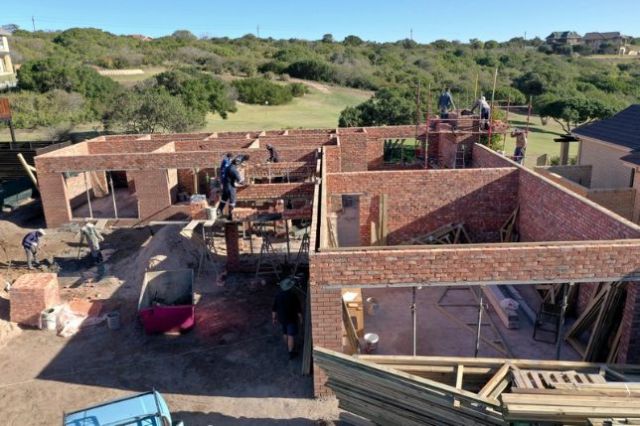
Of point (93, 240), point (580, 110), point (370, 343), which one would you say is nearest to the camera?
point (370, 343)

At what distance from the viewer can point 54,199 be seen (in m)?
17.9

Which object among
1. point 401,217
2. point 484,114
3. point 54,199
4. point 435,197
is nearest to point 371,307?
point 401,217

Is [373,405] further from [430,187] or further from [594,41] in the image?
[594,41]

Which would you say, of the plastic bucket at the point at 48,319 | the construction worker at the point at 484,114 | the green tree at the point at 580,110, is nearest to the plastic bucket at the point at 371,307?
the plastic bucket at the point at 48,319

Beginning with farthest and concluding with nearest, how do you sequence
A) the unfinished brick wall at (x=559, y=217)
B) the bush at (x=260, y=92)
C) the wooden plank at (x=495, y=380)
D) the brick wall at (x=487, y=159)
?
1. the bush at (x=260, y=92)
2. the brick wall at (x=487, y=159)
3. the unfinished brick wall at (x=559, y=217)
4. the wooden plank at (x=495, y=380)

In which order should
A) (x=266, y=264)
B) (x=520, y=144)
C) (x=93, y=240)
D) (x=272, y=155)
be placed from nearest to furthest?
(x=266, y=264) → (x=93, y=240) → (x=272, y=155) → (x=520, y=144)

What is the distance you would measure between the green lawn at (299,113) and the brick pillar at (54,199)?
74.7ft

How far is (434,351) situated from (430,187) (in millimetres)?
5041

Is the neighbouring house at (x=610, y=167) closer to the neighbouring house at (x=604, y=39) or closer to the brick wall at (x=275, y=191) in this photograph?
the brick wall at (x=275, y=191)

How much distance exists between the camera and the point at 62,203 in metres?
17.9

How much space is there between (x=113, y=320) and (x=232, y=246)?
3.65 metres

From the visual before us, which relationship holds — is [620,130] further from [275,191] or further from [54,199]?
[54,199]

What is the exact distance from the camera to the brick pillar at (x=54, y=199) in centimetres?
1767

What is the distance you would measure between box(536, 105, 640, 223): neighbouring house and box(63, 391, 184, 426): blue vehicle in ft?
40.8
